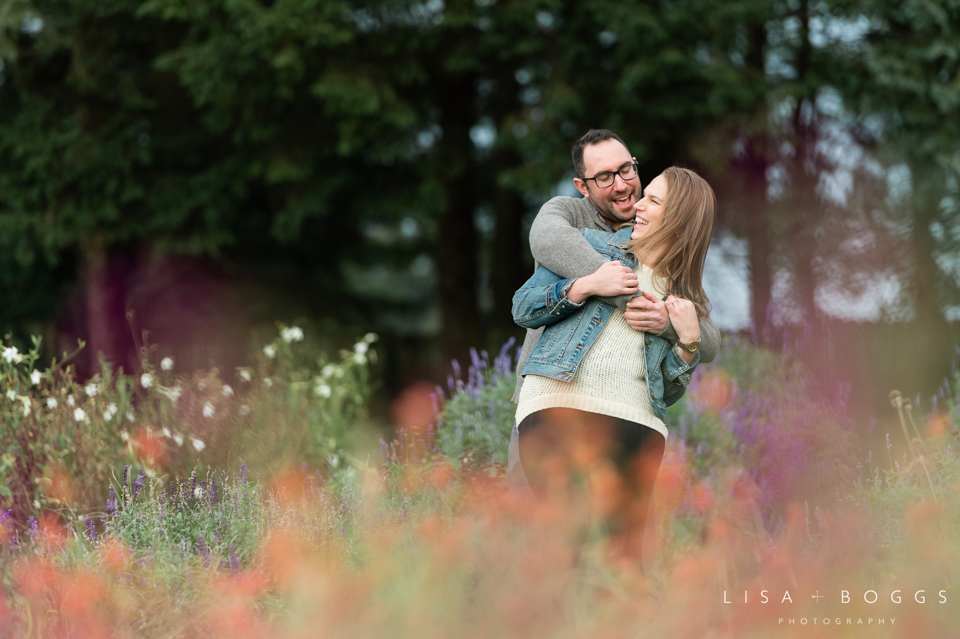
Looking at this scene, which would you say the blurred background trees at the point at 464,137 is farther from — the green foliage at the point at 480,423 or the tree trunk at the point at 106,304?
the green foliage at the point at 480,423

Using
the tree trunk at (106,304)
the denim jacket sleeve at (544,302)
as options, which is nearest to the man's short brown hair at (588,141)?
the denim jacket sleeve at (544,302)

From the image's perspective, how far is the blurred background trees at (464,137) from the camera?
8.77 metres

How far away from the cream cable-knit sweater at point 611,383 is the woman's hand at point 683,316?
2.8 inches

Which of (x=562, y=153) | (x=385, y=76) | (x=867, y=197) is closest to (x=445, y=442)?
(x=562, y=153)

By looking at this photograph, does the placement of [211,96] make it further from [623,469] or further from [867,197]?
[623,469]

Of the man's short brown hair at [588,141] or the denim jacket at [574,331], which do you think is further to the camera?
the man's short brown hair at [588,141]

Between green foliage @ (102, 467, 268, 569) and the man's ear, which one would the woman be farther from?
green foliage @ (102, 467, 268, 569)

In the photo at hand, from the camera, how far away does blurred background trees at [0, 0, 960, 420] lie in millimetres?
8773

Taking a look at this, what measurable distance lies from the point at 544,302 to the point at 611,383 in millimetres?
322

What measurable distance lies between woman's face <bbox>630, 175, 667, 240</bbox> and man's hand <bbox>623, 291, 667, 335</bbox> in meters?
0.21

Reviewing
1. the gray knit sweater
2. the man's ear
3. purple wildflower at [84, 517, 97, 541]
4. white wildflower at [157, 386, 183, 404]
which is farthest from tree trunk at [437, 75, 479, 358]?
the gray knit sweater

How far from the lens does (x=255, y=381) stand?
618 centimetres

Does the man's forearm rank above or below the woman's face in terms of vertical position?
below

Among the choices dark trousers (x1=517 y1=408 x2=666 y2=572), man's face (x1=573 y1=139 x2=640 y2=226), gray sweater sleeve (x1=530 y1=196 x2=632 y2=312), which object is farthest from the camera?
man's face (x1=573 y1=139 x2=640 y2=226)
